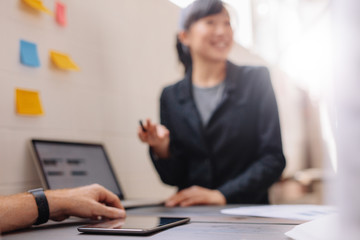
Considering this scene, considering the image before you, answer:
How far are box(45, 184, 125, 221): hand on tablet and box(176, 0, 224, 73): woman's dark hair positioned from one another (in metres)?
0.70

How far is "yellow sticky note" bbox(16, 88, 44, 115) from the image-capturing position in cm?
115

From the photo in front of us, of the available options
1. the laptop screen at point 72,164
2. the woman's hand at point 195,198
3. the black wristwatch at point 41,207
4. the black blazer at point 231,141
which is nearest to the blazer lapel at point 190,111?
the black blazer at point 231,141

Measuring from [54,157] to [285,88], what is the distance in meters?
3.24

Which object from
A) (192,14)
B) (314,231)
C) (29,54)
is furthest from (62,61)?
(314,231)

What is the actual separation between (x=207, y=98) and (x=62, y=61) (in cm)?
57

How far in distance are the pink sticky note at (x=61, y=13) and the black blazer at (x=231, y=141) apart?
1.71 feet

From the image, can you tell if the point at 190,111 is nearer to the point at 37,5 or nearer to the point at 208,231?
the point at 37,5

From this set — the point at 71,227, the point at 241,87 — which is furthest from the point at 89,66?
the point at 71,227

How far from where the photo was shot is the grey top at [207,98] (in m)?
1.48

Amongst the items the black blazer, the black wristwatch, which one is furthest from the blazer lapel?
the black wristwatch

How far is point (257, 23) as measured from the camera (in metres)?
3.47

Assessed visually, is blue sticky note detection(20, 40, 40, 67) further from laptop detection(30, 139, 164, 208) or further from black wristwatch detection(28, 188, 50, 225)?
black wristwatch detection(28, 188, 50, 225)

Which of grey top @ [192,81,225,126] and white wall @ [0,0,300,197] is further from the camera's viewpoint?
grey top @ [192,81,225,126]

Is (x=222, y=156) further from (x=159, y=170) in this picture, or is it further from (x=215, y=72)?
(x=215, y=72)
